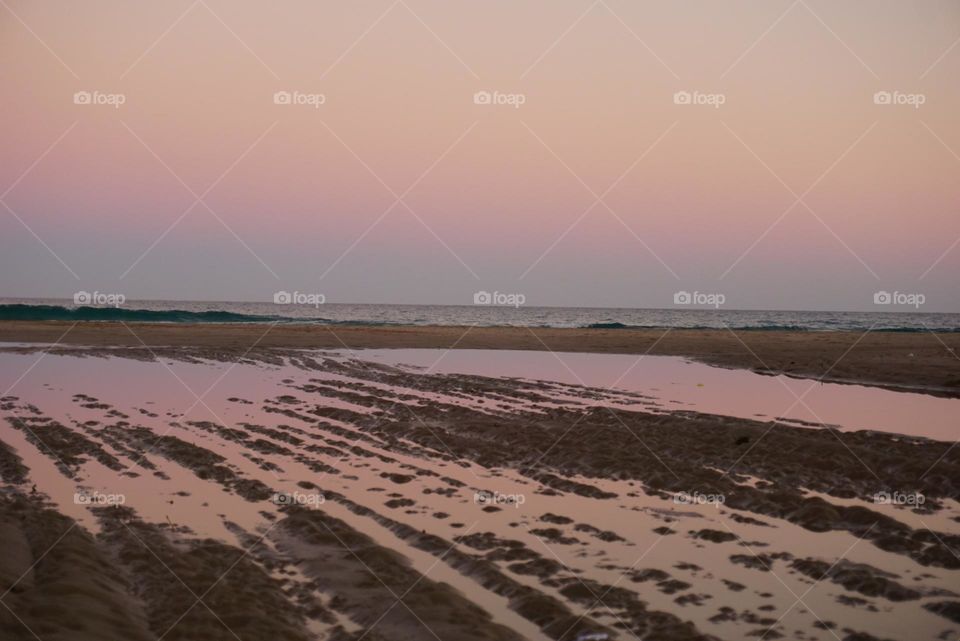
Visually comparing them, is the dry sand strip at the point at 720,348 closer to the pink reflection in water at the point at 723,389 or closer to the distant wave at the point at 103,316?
the pink reflection in water at the point at 723,389

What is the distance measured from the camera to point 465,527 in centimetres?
984

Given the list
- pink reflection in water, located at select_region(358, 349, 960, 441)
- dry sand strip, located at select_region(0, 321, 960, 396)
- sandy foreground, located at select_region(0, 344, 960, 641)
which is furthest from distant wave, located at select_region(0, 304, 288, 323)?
sandy foreground, located at select_region(0, 344, 960, 641)

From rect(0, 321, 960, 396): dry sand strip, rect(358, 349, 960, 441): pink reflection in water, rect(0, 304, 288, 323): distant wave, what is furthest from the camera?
rect(0, 304, 288, 323): distant wave

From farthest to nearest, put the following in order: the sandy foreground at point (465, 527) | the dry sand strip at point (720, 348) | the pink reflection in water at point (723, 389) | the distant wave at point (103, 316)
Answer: the distant wave at point (103, 316)
the dry sand strip at point (720, 348)
the pink reflection in water at point (723, 389)
the sandy foreground at point (465, 527)

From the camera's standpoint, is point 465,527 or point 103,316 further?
point 103,316

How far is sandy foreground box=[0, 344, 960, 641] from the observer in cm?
709

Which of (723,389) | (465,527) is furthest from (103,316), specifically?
(465,527)

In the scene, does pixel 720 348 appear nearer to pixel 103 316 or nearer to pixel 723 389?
pixel 723 389

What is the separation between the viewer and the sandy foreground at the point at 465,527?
23.2 ft

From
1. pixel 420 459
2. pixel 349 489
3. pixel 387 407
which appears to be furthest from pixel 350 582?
pixel 387 407

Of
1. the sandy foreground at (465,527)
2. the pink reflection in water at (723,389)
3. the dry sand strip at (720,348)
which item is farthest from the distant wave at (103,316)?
the sandy foreground at (465,527)

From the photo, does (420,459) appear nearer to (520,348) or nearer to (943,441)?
(943,441)

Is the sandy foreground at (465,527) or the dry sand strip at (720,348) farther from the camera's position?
the dry sand strip at (720,348)

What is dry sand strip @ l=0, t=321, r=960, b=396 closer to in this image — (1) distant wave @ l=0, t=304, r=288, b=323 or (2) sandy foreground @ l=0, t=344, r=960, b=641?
(2) sandy foreground @ l=0, t=344, r=960, b=641
